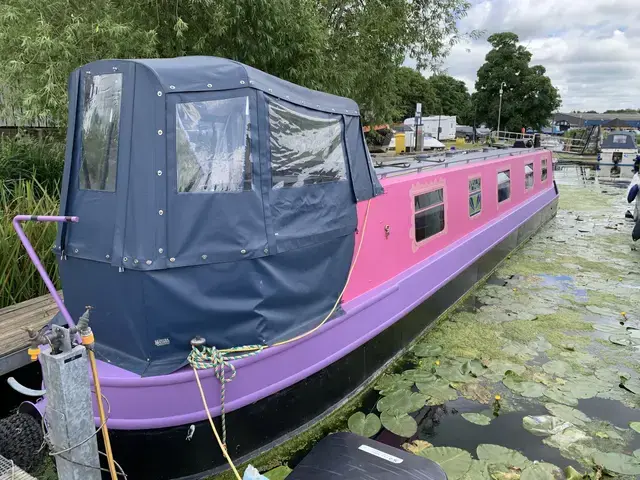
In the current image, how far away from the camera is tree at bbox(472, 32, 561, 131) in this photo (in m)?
41.2

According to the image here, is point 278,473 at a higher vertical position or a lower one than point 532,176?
lower

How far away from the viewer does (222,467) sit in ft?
8.79

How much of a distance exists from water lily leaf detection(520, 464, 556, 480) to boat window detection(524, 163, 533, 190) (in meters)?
6.66

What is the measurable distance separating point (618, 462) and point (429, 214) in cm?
263

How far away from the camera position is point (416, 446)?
125 inches

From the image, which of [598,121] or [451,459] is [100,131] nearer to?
[451,459]

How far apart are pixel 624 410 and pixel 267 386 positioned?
2801mm

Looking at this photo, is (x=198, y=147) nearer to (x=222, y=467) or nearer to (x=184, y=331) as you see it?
(x=184, y=331)

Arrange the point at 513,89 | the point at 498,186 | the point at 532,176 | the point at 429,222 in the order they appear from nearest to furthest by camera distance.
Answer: the point at 429,222, the point at 498,186, the point at 532,176, the point at 513,89

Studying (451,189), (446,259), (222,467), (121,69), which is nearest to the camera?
(121,69)

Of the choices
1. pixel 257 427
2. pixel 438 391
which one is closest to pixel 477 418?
pixel 438 391

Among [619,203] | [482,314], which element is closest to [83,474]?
[482,314]

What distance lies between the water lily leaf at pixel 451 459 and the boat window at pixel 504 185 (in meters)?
4.92

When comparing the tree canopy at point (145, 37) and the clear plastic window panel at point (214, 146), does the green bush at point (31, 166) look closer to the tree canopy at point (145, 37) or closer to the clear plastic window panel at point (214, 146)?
the tree canopy at point (145, 37)
